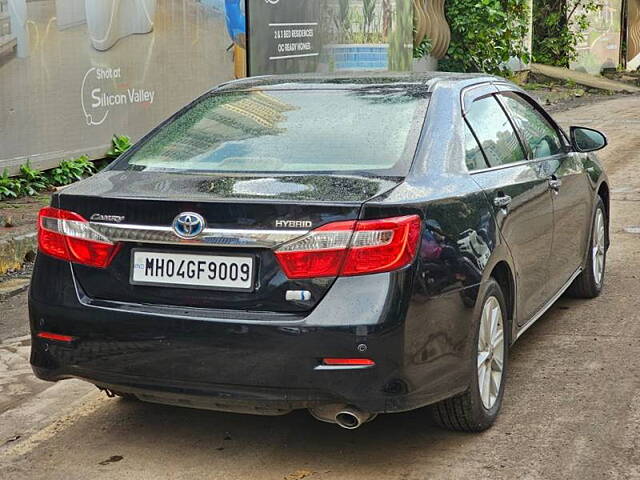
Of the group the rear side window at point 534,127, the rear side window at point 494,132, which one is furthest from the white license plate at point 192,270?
the rear side window at point 534,127

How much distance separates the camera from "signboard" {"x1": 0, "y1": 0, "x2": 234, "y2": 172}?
9945 millimetres

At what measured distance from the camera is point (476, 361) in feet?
14.9

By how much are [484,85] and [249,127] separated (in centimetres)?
129

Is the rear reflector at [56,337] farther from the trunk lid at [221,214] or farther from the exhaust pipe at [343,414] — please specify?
the exhaust pipe at [343,414]

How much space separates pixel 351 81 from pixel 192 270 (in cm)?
154

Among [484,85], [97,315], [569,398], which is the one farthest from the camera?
[484,85]

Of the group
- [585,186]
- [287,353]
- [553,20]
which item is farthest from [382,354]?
[553,20]

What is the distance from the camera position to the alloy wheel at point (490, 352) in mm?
4660

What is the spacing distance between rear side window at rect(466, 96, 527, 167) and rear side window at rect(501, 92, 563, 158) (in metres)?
0.18

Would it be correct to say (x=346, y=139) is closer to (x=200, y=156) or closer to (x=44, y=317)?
(x=200, y=156)

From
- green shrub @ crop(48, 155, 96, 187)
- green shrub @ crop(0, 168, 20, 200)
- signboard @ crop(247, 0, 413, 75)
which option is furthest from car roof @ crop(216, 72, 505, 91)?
signboard @ crop(247, 0, 413, 75)

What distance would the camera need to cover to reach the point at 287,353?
405 centimetres

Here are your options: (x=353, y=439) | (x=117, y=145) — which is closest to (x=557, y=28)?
(x=117, y=145)

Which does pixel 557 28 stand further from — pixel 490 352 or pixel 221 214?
pixel 221 214
